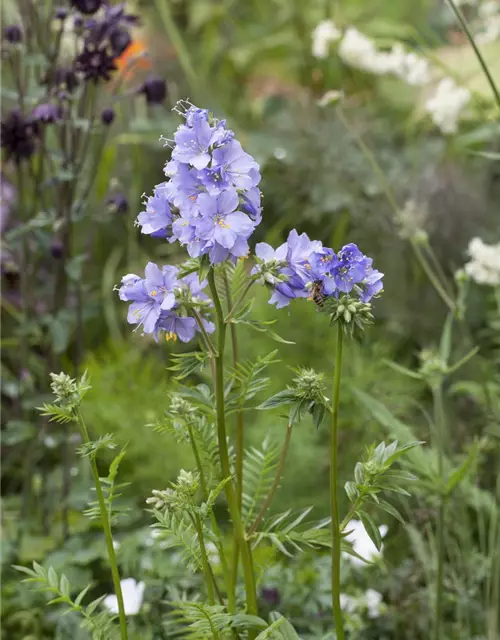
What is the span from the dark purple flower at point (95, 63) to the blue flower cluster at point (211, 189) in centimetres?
50

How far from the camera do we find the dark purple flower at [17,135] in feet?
3.39

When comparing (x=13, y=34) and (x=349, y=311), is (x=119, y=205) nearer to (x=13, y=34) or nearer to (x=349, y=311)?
(x=13, y=34)

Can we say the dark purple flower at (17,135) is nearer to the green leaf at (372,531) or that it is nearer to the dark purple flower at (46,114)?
the dark purple flower at (46,114)

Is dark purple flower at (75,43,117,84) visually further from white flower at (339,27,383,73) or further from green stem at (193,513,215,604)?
green stem at (193,513,215,604)

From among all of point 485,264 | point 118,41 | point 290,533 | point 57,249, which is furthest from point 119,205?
point 290,533

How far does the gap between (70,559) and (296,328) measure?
595 mm

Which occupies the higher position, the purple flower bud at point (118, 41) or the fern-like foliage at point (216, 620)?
the purple flower bud at point (118, 41)

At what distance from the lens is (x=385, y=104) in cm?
215

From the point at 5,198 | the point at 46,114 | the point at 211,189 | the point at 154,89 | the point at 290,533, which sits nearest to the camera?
the point at 211,189

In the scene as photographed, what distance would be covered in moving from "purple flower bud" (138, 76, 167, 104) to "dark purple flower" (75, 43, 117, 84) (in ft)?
0.30

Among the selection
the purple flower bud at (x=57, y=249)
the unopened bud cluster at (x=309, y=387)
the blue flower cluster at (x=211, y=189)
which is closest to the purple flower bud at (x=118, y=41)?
the purple flower bud at (x=57, y=249)

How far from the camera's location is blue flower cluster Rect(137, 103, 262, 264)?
1.74 feet

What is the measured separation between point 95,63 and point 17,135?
0.14 meters

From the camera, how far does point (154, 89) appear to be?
1.10 meters
